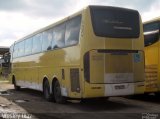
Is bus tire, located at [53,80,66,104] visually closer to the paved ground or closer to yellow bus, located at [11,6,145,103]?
yellow bus, located at [11,6,145,103]

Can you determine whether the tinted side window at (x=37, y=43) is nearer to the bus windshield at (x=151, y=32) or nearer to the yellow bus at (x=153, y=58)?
the bus windshield at (x=151, y=32)

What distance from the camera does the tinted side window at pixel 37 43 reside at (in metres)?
19.7

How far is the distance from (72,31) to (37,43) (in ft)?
17.8

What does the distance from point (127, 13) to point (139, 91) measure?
2816mm

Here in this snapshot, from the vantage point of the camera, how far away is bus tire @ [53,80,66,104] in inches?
647

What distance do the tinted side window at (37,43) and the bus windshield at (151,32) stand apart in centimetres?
509

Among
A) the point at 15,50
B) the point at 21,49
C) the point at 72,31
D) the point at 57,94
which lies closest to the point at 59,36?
the point at 72,31

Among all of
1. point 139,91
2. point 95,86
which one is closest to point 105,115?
point 95,86

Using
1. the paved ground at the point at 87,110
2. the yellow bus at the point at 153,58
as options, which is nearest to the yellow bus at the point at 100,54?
the paved ground at the point at 87,110

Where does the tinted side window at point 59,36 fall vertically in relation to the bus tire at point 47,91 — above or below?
above

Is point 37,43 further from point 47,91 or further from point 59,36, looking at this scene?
point 59,36

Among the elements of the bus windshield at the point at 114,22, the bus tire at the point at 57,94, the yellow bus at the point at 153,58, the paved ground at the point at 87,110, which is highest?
the bus windshield at the point at 114,22

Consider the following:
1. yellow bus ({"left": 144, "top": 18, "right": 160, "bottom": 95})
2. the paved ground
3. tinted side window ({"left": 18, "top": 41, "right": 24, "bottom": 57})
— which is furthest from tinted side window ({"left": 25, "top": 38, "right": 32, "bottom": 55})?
yellow bus ({"left": 144, "top": 18, "right": 160, "bottom": 95})

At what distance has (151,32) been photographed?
17.1 m
